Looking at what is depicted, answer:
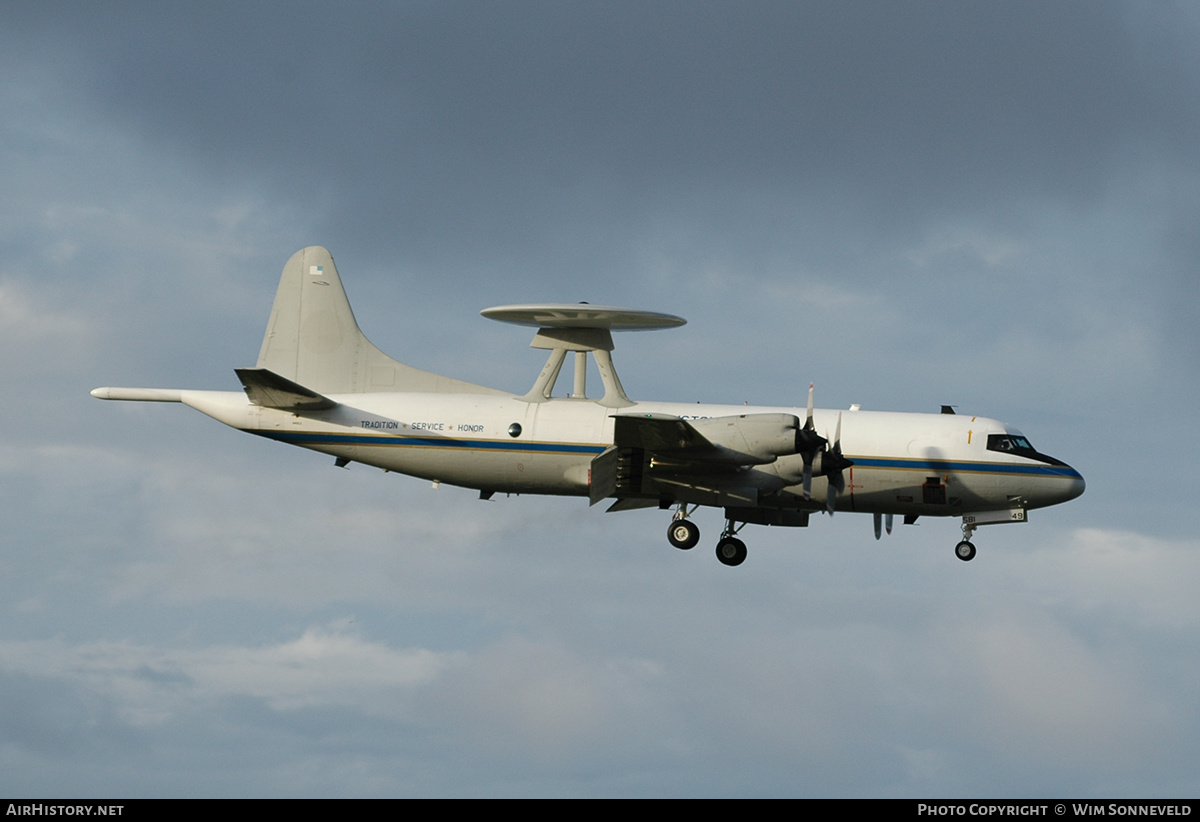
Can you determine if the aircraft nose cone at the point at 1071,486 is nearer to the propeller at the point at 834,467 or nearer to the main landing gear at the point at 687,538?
the propeller at the point at 834,467

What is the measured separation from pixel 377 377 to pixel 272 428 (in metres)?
3.13

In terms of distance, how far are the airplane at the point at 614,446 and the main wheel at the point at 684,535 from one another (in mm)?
36

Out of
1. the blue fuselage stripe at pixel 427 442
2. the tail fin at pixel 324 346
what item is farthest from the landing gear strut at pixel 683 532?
the tail fin at pixel 324 346

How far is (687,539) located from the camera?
33.5 m

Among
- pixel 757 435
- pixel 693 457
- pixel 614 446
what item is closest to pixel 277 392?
pixel 614 446

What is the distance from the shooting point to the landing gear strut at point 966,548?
1339 inches

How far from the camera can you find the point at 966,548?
34000 mm

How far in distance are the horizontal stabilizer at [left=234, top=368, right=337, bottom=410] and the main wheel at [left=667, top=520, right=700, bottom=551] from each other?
30.4ft

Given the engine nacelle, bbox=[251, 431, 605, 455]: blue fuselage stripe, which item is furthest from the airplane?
the engine nacelle

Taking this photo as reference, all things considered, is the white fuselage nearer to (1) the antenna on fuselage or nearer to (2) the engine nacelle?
(1) the antenna on fuselage

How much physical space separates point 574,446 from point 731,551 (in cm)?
511

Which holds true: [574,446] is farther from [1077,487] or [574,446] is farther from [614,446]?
[1077,487]

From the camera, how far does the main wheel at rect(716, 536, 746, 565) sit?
3453 cm
